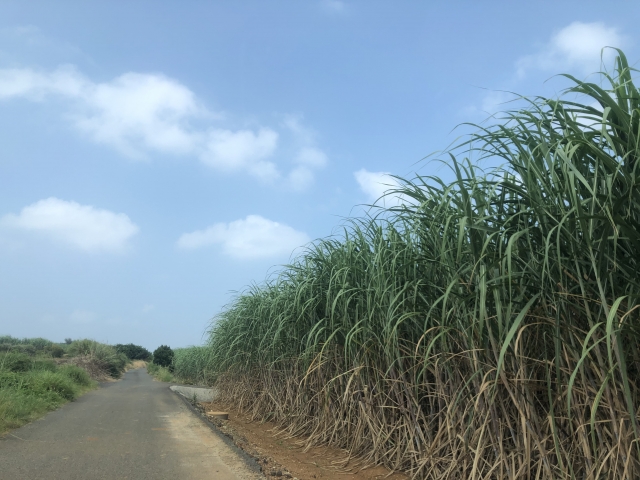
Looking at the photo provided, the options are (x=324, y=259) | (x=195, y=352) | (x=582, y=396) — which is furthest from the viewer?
(x=195, y=352)

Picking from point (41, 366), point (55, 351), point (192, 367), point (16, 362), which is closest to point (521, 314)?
point (16, 362)

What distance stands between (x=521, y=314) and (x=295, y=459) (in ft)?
14.2

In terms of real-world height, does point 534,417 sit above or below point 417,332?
below

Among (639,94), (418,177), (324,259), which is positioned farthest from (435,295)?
(324,259)

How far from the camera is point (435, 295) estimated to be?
4457 mm

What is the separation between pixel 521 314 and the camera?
283 centimetres

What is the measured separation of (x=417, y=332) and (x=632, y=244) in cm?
228

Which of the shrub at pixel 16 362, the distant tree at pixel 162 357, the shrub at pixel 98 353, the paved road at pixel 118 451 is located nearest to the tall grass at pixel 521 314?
the paved road at pixel 118 451

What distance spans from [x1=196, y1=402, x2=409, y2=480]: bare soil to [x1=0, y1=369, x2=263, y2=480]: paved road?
350mm

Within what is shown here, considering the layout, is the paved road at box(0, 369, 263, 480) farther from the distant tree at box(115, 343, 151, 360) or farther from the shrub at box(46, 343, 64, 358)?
the distant tree at box(115, 343, 151, 360)

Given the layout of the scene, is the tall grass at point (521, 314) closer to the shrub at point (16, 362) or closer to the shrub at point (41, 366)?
the shrub at point (16, 362)

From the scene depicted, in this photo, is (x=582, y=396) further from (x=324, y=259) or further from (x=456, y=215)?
(x=324, y=259)

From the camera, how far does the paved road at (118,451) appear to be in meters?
5.21

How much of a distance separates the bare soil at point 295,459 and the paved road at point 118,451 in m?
0.35
